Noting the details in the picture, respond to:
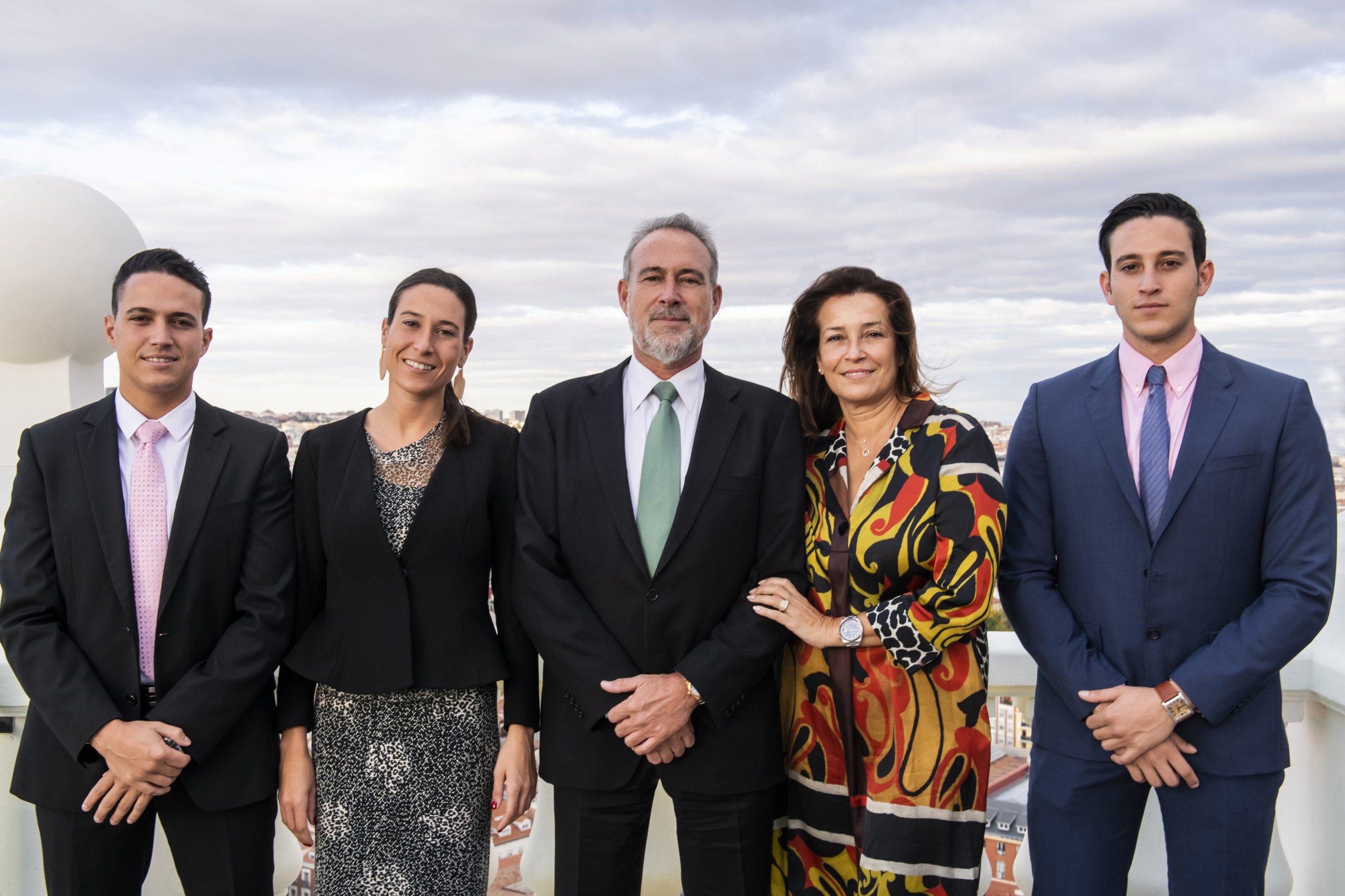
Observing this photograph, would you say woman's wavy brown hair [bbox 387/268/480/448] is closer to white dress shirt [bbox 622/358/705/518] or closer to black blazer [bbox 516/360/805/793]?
black blazer [bbox 516/360/805/793]

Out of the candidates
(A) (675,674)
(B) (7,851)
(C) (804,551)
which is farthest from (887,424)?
(B) (7,851)

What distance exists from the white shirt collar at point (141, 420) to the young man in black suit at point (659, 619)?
866mm

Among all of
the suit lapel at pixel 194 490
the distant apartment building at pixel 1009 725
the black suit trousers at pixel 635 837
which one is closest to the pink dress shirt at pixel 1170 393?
the distant apartment building at pixel 1009 725

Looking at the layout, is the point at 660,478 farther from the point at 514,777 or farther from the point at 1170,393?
the point at 1170,393

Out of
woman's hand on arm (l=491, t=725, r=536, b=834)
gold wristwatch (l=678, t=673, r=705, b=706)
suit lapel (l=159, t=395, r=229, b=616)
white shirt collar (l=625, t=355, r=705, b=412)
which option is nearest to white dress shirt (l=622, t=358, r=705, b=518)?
white shirt collar (l=625, t=355, r=705, b=412)

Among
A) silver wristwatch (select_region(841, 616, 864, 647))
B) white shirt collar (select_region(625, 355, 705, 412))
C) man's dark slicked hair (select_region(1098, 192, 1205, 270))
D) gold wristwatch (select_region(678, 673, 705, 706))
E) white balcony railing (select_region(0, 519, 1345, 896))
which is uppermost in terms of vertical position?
man's dark slicked hair (select_region(1098, 192, 1205, 270))

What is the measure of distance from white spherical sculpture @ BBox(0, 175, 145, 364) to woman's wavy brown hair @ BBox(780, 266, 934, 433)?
100 inches

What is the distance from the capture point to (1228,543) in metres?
2.49

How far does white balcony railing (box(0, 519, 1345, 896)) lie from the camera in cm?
301

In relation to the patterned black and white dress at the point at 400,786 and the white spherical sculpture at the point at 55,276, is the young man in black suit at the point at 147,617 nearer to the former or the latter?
the patterned black and white dress at the point at 400,786

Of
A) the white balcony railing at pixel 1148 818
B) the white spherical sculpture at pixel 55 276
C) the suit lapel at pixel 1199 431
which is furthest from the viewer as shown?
the white spherical sculpture at pixel 55 276

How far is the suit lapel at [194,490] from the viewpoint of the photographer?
7.98 feet

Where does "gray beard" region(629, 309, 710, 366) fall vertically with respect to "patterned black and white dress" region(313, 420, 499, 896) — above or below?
above

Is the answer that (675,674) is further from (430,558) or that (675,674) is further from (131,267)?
(131,267)
